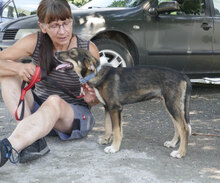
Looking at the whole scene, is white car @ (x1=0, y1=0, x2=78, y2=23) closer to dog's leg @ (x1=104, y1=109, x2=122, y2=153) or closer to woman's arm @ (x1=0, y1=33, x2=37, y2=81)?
woman's arm @ (x1=0, y1=33, x2=37, y2=81)

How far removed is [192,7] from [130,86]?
381 cm

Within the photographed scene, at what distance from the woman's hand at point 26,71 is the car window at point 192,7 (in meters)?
4.19

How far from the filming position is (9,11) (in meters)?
14.5

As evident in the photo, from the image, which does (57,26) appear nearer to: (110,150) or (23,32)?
(110,150)

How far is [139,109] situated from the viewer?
21.9 feet

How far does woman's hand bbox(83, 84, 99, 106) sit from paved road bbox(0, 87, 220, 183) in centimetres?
51

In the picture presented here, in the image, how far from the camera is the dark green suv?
6.94 m

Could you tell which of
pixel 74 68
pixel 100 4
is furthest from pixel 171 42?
pixel 74 68

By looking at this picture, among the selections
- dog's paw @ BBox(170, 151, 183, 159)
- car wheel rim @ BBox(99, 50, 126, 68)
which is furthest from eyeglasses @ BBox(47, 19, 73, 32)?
car wheel rim @ BBox(99, 50, 126, 68)

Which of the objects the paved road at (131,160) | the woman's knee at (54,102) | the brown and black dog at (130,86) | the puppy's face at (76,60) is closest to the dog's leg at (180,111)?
the brown and black dog at (130,86)

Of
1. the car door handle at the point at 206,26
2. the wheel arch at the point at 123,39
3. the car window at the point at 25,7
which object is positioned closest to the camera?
the wheel arch at the point at 123,39

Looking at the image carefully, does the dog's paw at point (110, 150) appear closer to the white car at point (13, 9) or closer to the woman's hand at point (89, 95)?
the woman's hand at point (89, 95)

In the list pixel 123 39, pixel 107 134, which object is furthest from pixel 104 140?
pixel 123 39

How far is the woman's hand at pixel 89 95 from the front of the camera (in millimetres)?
4445
